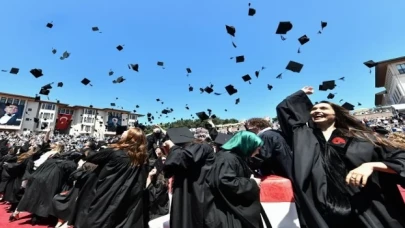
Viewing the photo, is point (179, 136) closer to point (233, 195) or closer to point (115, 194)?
point (115, 194)

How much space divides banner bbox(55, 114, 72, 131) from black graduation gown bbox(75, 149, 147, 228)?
69718 mm

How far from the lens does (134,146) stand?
3.29m

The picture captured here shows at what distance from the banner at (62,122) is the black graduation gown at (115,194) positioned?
229 feet

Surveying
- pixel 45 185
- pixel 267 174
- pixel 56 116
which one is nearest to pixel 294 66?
pixel 267 174

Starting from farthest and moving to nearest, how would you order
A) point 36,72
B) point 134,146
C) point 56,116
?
1. point 56,116
2. point 36,72
3. point 134,146

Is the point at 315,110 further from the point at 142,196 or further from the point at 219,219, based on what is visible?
the point at 142,196

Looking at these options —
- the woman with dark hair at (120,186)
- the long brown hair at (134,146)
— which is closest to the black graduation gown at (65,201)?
the woman with dark hair at (120,186)

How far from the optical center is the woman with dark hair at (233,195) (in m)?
2.27

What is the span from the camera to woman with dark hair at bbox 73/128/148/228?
2.93 meters

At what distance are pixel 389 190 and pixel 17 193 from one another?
27.7ft

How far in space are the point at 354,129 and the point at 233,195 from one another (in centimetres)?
131

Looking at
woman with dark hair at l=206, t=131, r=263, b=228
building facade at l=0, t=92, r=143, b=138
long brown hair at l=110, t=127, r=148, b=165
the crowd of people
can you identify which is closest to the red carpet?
the crowd of people

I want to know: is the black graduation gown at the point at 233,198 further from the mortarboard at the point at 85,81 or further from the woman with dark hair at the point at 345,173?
the mortarboard at the point at 85,81

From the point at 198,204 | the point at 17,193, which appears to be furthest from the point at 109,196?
the point at 17,193
